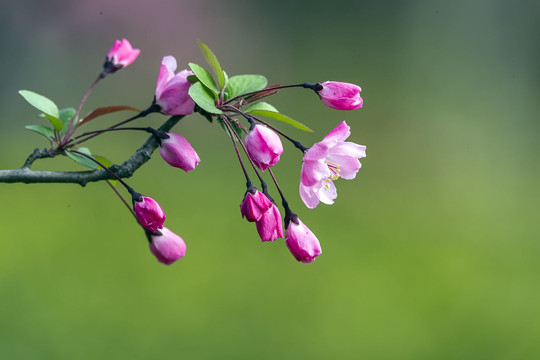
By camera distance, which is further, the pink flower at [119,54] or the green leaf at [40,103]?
the pink flower at [119,54]

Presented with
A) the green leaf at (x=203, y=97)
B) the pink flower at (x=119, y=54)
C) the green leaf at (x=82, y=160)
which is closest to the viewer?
the green leaf at (x=203, y=97)

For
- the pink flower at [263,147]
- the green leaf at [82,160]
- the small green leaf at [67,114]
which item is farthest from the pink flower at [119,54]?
the pink flower at [263,147]

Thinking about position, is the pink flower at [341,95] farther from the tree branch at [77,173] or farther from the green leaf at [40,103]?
the green leaf at [40,103]

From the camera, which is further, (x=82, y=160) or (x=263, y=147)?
(x=82, y=160)

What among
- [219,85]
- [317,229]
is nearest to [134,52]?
[219,85]

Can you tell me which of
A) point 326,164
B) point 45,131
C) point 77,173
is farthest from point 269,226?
point 45,131

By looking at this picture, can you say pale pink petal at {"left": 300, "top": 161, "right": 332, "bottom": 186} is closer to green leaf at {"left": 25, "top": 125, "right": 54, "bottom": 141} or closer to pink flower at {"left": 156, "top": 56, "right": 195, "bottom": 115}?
pink flower at {"left": 156, "top": 56, "right": 195, "bottom": 115}

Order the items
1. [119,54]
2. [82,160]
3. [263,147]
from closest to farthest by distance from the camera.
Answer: [263,147], [82,160], [119,54]

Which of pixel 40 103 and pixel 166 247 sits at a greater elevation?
pixel 40 103

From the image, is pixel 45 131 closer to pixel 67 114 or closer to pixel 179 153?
pixel 67 114
